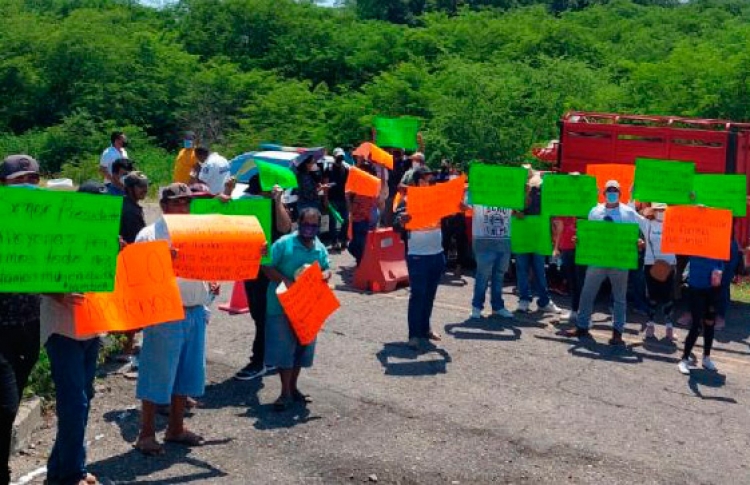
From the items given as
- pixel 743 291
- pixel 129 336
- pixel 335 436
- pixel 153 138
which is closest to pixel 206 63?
pixel 153 138

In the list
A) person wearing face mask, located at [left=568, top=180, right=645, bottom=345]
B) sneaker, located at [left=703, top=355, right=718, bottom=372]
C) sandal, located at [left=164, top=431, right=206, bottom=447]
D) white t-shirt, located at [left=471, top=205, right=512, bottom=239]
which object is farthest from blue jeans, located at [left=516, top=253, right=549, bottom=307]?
sandal, located at [left=164, top=431, right=206, bottom=447]

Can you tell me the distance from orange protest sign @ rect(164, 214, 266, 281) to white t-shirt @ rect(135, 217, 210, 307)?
6cm

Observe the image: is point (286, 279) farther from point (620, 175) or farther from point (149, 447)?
point (620, 175)

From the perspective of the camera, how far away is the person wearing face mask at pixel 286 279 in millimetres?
8508

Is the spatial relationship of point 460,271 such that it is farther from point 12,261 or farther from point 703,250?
point 12,261

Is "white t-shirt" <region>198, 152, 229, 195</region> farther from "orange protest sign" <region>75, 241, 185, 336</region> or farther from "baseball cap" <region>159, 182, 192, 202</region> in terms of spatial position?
"orange protest sign" <region>75, 241, 185, 336</region>

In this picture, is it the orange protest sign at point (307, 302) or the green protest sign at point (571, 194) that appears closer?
the orange protest sign at point (307, 302)

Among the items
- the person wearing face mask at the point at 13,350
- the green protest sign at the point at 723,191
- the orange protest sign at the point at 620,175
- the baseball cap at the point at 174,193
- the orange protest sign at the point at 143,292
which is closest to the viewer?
the person wearing face mask at the point at 13,350

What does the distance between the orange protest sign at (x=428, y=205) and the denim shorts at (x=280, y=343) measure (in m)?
2.50

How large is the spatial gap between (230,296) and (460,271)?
3950 millimetres

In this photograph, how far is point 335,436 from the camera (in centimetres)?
801

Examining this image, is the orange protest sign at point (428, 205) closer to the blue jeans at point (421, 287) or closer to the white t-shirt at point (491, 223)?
the blue jeans at point (421, 287)

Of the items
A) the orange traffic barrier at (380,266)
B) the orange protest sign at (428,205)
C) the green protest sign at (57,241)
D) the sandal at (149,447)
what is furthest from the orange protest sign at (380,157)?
the green protest sign at (57,241)

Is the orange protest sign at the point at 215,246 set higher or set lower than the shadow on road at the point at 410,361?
higher
